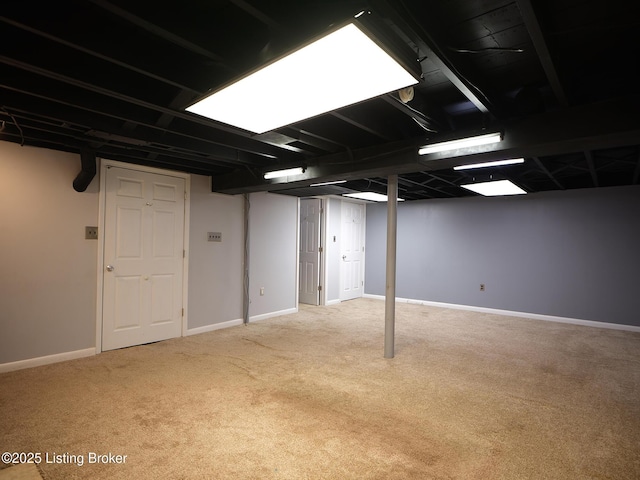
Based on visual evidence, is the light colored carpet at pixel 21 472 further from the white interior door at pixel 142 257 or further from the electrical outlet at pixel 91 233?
the electrical outlet at pixel 91 233

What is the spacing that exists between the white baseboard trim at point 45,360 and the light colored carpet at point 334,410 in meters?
0.11

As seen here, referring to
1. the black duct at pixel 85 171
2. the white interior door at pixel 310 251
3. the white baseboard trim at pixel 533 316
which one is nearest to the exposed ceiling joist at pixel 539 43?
the black duct at pixel 85 171

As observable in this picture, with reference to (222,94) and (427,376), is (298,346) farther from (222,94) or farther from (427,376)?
(222,94)

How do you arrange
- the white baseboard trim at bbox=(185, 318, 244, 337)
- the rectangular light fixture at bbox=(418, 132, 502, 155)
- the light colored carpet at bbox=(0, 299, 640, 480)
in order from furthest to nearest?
the white baseboard trim at bbox=(185, 318, 244, 337)
the rectangular light fixture at bbox=(418, 132, 502, 155)
the light colored carpet at bbox=(0, 299, 640, 480)

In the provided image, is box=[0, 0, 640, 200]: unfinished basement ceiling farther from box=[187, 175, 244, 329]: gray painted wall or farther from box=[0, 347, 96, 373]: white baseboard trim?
box=[0, 347, 96, 373]: white baseboard trim

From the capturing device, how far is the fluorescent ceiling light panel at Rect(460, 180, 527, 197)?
528cm

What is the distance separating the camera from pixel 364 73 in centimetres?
169

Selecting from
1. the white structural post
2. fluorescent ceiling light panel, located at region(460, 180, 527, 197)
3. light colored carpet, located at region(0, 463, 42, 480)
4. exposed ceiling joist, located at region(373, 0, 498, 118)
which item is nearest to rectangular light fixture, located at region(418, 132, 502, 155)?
exposed ceiling joist, located at region(373, 0, 498, 118)

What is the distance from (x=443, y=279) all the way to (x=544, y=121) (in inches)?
206

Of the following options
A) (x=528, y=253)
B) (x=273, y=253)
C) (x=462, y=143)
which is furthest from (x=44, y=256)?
(x=528, y=253)

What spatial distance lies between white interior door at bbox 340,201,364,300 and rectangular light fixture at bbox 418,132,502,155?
4702 mm

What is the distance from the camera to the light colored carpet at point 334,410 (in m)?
2.15

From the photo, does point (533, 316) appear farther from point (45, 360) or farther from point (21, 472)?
point (45, 360)

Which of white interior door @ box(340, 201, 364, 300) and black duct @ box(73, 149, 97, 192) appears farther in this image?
white interior door @ box(340, 201, 364, 300)
